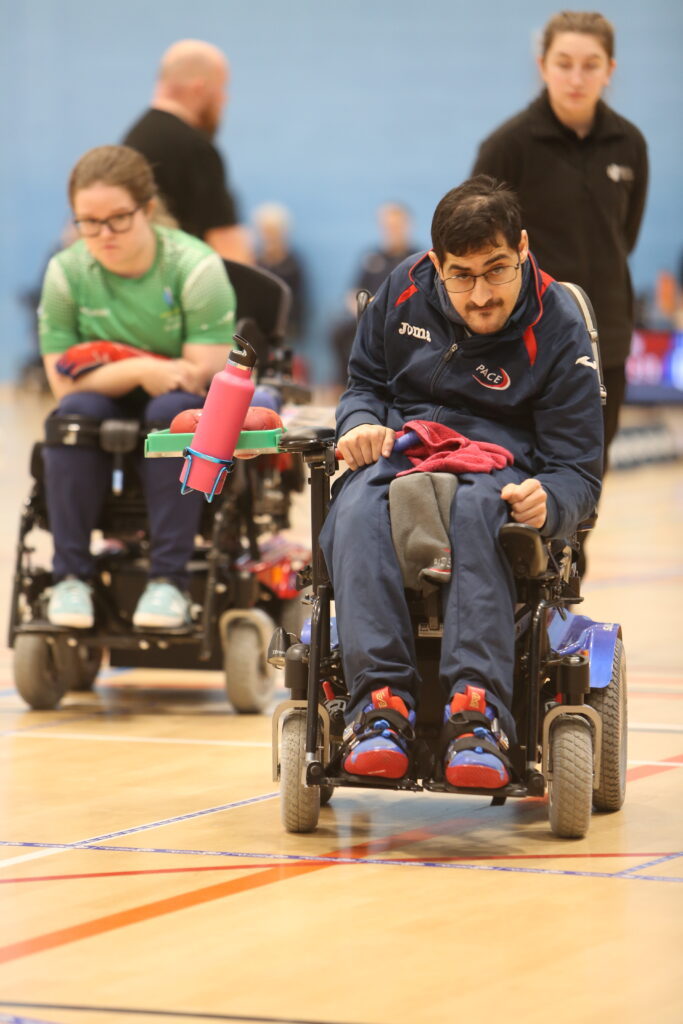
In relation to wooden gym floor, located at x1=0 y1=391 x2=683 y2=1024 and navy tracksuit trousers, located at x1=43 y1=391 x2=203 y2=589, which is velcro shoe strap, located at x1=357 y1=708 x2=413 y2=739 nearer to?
wooden gym floor, located at x1=0 y1=391 x2=683 y2=1024

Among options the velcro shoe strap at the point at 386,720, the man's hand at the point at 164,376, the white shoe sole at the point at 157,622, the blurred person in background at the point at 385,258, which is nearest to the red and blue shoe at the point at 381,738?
the velcro shoe strap at the point at 386,720

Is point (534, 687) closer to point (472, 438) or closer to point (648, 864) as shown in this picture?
point (648, 864)

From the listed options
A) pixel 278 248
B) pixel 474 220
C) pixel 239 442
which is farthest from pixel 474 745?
pixel 278 248

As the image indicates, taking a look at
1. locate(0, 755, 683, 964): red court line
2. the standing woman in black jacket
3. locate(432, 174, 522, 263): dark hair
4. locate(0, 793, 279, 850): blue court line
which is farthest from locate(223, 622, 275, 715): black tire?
locate(432, 174, 522, 263): dark hair

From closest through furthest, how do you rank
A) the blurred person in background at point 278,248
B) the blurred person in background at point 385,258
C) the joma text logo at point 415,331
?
the joma text logo at point 415,331 → the blurred person in background at point 385,258 → the blurred person in background at point 278,248

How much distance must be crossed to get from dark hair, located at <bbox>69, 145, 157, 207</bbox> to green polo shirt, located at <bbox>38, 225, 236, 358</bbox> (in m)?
0.18

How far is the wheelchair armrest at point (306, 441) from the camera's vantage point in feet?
9.76

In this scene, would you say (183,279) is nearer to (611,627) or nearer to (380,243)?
(611,627)

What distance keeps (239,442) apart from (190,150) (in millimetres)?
2401

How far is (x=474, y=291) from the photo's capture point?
3.04 meters

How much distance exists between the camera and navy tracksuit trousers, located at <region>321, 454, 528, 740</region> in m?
2.85

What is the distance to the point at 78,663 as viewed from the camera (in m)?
4.67

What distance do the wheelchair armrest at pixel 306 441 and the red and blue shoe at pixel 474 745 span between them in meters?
0.51

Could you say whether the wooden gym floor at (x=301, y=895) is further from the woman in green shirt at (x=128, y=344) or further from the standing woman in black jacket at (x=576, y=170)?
the standing woman in black jacket at (x=576, y=170)
